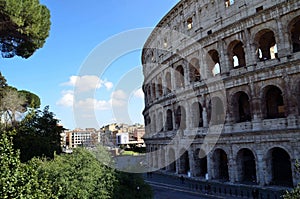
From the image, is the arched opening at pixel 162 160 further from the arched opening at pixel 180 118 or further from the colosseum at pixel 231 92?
the arched opening at pixel 180 118

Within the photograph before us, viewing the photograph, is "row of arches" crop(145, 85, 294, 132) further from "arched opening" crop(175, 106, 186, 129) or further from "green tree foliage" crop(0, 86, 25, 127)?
"green tree foliage" crop(0, 86, 25, 127)

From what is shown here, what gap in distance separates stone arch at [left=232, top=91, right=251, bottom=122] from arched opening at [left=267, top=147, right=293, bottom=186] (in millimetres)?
3443

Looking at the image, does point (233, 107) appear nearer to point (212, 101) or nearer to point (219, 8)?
point (212, 101)

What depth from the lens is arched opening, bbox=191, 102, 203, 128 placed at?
2492 cm

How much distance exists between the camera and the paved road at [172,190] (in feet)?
62.9

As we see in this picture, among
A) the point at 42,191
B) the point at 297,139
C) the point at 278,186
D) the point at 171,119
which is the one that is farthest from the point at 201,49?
the point at 42,191

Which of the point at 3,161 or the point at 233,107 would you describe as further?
the point at 233,107

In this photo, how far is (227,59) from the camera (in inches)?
858

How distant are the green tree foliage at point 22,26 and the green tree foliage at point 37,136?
667cm

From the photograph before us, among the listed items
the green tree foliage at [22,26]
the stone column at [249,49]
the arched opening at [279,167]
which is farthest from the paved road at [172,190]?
the green tree foliage at [22,26]

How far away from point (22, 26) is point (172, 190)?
1559 cm

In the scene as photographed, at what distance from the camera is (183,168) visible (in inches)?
1050

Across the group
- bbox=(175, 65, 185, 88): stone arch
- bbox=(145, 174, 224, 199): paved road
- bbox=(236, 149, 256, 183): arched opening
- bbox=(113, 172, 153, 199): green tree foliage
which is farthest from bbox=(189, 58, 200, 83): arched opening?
bbox=(113, 172, 153, 199): green tree foliage

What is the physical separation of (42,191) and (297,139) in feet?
51.7
